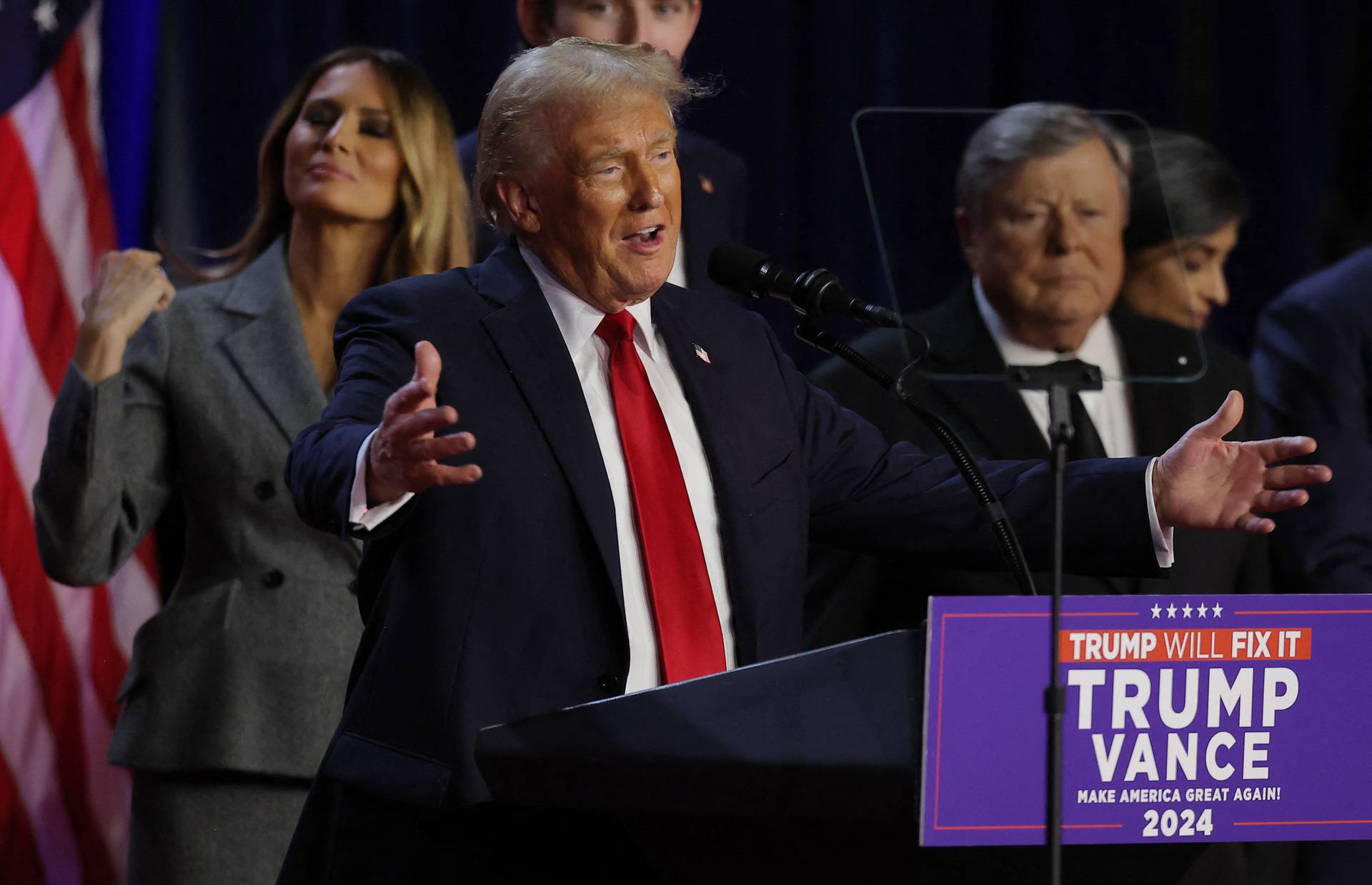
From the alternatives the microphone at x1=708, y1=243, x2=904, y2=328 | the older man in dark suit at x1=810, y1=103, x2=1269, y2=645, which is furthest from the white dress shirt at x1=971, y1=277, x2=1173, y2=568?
the microphone at x1=708, y1=243, x2=904, y2=328

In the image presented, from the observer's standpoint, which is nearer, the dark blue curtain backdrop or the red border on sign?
the red border on sign

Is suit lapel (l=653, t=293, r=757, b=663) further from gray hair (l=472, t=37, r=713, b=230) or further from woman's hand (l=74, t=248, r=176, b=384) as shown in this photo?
woman's hand (l=74, t=248, r=176, b=384)

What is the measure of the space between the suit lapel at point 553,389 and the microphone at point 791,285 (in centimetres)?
18

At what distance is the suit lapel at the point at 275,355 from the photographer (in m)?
2.50

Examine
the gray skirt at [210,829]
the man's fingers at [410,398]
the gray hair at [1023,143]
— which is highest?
the gray hair at [1023,143]

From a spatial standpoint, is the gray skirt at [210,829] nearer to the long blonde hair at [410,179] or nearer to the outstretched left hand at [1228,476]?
the long blonde hair at [410,179]

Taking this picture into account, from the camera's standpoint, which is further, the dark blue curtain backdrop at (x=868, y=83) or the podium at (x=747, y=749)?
the dark blue curtain backdrop at (x=868, y=83)

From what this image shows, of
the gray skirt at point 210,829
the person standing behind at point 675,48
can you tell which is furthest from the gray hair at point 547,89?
the gray skirt at point 210,829

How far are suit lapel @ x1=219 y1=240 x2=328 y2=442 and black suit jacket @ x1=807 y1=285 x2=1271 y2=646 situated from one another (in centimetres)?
77

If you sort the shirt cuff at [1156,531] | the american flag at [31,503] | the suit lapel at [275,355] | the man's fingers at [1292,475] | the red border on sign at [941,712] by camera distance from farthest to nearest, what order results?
the american flag at [31,503]
the suit lapel at [275,355]
the shirt cuff at [1156,531]
the man's fingers at [1292,475]
the red border on sign at [941,712]

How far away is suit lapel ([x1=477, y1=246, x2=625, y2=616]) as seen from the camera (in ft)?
5.26

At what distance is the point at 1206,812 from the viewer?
4.34 feet

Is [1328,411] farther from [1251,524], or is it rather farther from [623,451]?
[623,451]

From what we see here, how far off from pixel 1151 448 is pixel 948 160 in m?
0.63
